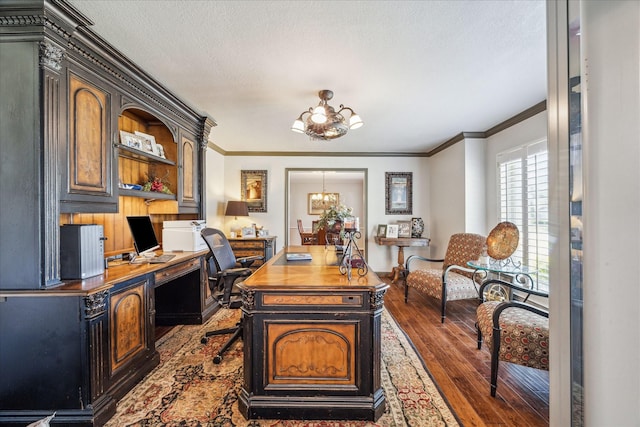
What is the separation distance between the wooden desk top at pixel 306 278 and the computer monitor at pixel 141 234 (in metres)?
1.25

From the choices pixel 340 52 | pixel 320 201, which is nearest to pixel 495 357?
pixel 340 52

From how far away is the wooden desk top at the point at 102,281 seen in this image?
1535mm

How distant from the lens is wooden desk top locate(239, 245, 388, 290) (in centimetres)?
159

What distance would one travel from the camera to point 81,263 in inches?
66.7

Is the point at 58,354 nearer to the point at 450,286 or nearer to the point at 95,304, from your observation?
the point at 95,304

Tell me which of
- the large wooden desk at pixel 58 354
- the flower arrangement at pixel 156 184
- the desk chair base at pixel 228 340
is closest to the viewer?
the large wooden desk at pixel 58 354

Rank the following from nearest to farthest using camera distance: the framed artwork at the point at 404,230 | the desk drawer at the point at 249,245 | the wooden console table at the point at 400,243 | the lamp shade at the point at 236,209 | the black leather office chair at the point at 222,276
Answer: the black leather office chair at the point at 222,276
the desk drawer at the point at 249,245
the lamp shade at the point at 236,209
the wooden console table at the point at 400,243
the framed artwork at the point at 404,230

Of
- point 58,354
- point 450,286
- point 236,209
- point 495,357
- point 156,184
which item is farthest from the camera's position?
point 236,209

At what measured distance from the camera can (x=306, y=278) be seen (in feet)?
5.75

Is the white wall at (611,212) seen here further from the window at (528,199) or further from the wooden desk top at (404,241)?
the wooden desk top at (404,241)

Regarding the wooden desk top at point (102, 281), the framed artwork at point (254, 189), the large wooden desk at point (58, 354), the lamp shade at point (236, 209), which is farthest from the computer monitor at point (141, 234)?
the framed artwork at point (254, 189)

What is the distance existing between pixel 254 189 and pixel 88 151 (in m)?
3.47

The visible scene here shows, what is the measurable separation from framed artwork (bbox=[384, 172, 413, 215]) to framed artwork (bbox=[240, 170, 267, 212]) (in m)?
2.49

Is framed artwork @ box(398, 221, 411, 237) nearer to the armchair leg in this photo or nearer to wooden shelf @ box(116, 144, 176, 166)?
the armchair leg
